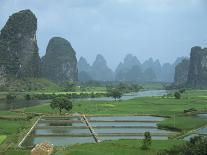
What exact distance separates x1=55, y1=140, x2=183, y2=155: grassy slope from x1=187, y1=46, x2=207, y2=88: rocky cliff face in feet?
503

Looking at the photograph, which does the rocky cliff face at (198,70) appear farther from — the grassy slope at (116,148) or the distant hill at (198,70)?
the grassy slope at (116,148)

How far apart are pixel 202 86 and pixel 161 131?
140 m

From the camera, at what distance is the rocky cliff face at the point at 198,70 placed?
190 meters

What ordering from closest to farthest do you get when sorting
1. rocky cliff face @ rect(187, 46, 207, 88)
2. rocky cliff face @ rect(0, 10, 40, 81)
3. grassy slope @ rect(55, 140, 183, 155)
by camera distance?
grassy slope @ rect(55, 140, 183, 155) → rocky cliff face @ rect(0, 10, 40, 81) → rocky cliff face @ rect(187, 46, 207, 88)

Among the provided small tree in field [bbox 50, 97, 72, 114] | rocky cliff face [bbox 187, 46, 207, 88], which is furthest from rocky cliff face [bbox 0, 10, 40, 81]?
small tree in field [bbox 50, 97, 72, 114]

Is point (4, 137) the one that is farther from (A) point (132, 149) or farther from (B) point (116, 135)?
(A) point (132, 149)

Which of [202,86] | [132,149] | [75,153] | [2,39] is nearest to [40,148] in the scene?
[75,153]

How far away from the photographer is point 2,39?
160125mm

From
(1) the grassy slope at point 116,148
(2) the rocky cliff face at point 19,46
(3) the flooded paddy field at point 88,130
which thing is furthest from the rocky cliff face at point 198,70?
(1) the grassy slope at point 116,148

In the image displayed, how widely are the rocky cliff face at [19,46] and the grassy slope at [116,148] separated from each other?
118720mm

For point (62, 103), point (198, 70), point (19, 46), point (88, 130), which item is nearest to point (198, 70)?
point (198, 70)

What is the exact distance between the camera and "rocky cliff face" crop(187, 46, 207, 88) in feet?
624

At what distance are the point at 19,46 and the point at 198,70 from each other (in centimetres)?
8194

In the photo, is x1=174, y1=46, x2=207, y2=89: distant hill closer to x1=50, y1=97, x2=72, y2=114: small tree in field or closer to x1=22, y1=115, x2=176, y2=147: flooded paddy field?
x1=22, y1=115, x2=176, y2=147: flooded paddy field
